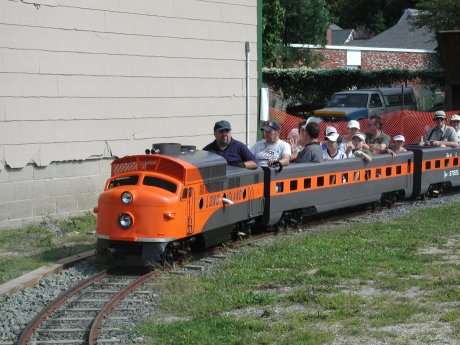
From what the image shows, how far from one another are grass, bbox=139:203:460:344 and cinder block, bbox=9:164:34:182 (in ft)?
13.9

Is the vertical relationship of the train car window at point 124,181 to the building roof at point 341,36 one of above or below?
below

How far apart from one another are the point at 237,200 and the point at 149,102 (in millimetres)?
4981

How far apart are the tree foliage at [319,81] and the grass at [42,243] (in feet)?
99.5

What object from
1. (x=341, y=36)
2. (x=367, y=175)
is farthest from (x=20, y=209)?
(x=341, y=36)

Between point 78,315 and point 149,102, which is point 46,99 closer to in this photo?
point 149,102

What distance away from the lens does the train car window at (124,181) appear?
35.8 feet

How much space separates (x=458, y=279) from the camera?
980cm

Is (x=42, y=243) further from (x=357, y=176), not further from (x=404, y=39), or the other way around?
(x=404, y=39)

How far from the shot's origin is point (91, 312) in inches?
361

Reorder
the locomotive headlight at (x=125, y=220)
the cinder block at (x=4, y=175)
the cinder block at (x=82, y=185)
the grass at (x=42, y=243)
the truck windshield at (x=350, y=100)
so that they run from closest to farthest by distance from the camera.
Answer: the locomotive headlight at (x=125, y=220)
the grass at (x=42, y=243)
the cinder block at (x=4, y=175)
the cinder block at (x=82, y=185)
the truck windshield at (x=350, y=100)

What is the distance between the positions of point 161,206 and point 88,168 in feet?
17.4

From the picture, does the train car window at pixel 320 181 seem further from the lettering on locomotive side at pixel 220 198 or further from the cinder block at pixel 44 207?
the cinder block at pixel 44 207

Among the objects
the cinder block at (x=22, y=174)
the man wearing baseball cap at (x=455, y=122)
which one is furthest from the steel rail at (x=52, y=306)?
the man wearing baseball cap at (x=455, y=122)

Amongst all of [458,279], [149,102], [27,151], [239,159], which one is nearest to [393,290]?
[458,279]
